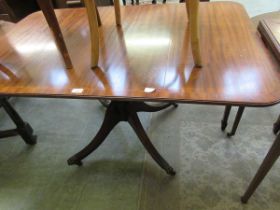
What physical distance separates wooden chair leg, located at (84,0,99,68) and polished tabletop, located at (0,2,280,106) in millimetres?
42

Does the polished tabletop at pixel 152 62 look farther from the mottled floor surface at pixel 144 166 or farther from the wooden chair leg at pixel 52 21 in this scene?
the mottled floor surface at pixel 144 166

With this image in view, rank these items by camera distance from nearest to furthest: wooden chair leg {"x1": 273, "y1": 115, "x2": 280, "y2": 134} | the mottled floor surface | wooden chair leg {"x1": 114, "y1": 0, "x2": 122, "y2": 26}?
wooden chair leg {"x1": 114, "y1": 0, "x2": 122, "y2": 26} < the mottled floor surface < wooden chair leg {"x1": 273, "y1": 115, "x2": 280, "y2": 134}

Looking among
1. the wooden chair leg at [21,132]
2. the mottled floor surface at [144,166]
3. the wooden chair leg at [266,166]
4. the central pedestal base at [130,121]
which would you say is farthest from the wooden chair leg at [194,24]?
the wooden chair leg at [21,132]

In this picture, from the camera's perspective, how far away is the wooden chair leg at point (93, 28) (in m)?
0.79

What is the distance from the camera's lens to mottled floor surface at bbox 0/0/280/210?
1.27m

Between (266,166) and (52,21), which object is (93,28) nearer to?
(52,21)

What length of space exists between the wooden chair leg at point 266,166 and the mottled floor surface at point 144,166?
71 millimetres

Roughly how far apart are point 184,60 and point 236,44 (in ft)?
0.75

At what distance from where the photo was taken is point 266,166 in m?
1.00

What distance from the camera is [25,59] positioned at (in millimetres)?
985

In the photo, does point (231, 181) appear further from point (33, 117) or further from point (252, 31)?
point (33, 117)

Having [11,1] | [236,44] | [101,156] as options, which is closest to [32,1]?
[11,1]

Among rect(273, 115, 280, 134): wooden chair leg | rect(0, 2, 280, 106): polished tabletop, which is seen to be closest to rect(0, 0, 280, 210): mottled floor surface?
rect(273, 115, 280, 134): wooden chair leg

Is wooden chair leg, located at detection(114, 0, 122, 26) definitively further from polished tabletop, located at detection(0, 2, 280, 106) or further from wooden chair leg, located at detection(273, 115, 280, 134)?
wooden chair leg, located at detection(273, 115, 280, 134)
